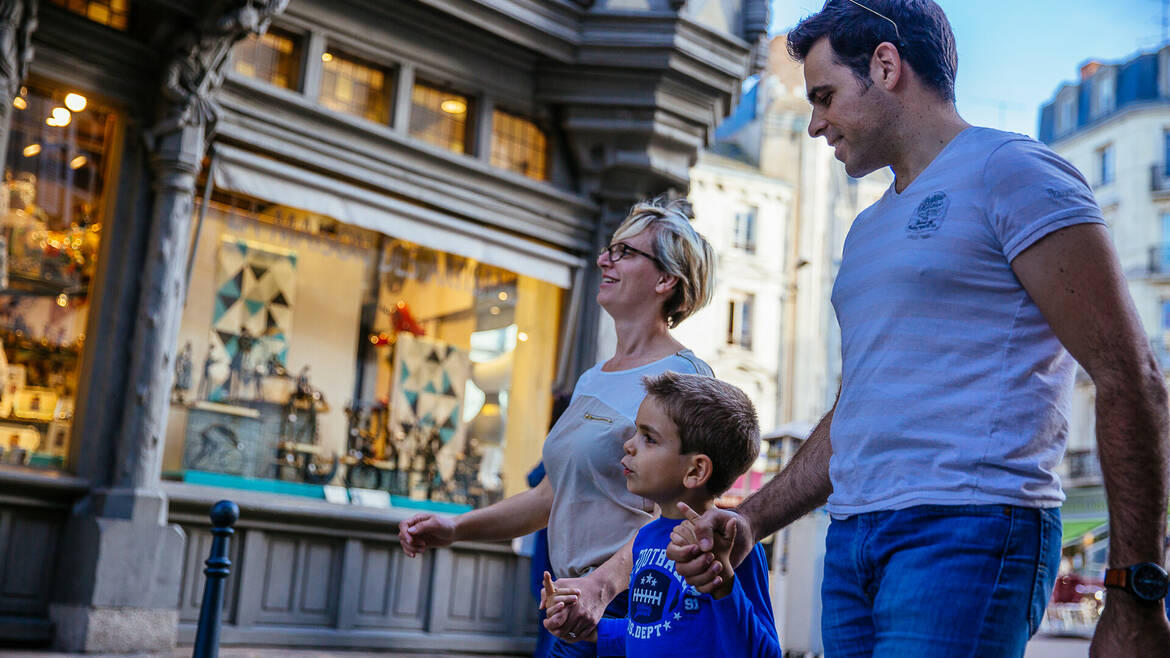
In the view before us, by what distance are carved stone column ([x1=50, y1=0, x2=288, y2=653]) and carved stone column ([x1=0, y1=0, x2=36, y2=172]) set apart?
87 centimetres

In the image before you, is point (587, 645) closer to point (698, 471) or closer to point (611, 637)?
point (611, 637)

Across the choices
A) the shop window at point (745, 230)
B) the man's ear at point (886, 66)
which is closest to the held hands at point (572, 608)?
the man's ear at point (886, 66)

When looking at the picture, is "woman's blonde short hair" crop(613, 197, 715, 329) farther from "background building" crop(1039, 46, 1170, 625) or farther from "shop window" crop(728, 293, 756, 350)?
"background building" crop(1039, 46, 1170, 625)

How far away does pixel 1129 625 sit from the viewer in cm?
175

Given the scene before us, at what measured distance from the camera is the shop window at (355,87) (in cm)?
966

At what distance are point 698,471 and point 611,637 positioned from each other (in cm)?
46

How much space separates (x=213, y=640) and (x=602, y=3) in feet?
22.9

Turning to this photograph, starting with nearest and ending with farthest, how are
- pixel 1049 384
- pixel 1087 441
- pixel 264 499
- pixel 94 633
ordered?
pixel 1049 384, pixel 94 633, pixel 264 499, pixel 1087 441

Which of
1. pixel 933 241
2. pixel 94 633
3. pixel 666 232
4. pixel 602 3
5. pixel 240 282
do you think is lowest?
pixel 94 633

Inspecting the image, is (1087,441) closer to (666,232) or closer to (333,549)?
(333,549)

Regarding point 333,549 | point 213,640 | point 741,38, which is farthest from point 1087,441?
point 213,640

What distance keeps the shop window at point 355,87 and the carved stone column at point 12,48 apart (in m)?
2.37

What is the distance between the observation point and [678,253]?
11.6 ft

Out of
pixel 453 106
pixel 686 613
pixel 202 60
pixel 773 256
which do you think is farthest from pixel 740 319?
pixel 686 613
